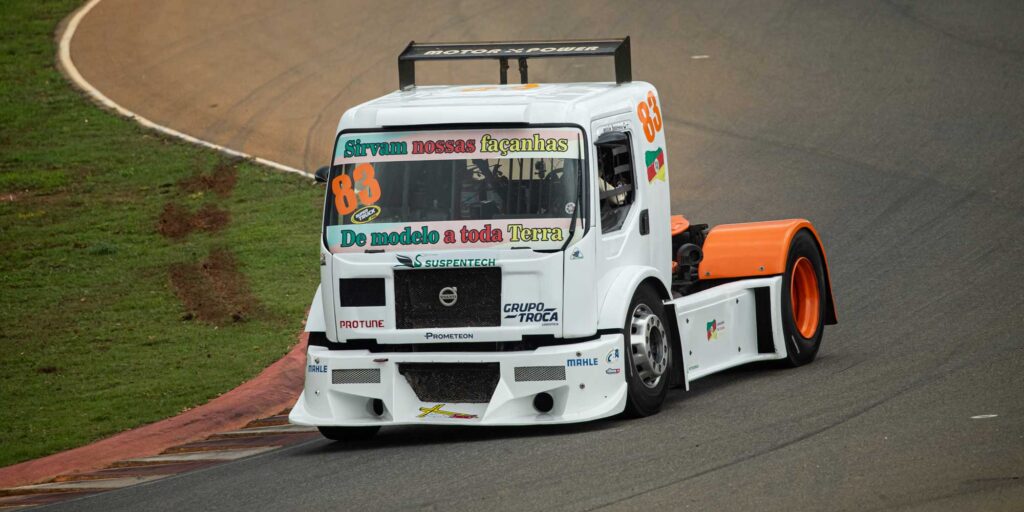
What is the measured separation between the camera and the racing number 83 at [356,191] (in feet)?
34.6

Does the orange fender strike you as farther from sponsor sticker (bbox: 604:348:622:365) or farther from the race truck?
sponsor sticker (bbox: 604:348:622:365)

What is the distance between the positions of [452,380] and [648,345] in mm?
1364

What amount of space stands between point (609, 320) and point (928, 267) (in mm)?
6048

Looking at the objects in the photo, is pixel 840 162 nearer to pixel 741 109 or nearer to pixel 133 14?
pixel 741 109

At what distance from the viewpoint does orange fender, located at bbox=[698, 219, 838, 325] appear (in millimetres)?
12328

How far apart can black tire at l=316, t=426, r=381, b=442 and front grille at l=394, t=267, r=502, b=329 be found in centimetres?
98

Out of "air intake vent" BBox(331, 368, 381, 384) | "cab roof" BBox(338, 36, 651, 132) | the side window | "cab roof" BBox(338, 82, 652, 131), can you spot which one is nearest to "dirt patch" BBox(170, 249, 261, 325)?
"cab roof" BBox(338, 36, 651, 132)

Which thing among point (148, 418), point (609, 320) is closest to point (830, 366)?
point (609, 320)

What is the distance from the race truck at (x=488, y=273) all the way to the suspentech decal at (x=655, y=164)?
18cm

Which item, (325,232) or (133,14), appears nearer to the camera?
(325,232)

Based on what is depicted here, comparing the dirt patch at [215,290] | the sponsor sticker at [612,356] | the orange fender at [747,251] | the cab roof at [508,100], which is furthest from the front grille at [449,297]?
→ the dirt patch at [215,290]

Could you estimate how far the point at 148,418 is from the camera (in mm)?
12039

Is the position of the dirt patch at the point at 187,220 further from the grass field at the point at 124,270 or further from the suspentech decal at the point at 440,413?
the suspentech decal at the point at 440,413

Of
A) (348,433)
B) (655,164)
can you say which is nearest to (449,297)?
(348,433)
